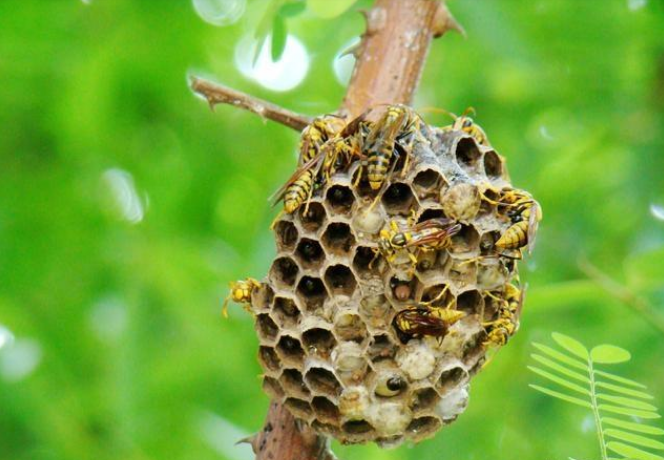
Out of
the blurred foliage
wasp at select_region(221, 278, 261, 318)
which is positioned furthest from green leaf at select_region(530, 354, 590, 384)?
the blurred foliage

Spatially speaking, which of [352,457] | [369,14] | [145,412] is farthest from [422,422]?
[145,412]

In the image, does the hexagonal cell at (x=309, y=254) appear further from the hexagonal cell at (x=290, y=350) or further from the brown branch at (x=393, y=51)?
the brown branch at (x=393, y=51)

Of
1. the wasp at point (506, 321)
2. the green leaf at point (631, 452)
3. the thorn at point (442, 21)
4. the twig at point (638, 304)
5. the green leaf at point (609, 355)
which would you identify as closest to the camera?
the green leaf at point (631, 452)

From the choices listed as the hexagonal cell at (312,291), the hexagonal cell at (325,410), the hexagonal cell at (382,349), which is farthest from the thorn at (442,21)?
the hexagonal cell at (325,410)

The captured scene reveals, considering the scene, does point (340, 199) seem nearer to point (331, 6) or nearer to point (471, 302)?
point (471, 302)

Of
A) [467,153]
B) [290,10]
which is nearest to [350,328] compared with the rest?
[467,153]
